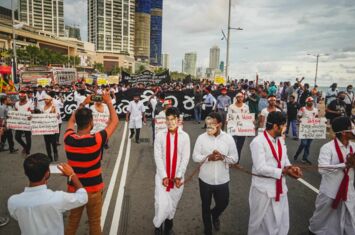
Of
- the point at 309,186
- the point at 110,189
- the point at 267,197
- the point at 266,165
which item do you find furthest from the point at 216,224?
the point at 309,186

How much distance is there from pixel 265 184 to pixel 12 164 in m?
7.33

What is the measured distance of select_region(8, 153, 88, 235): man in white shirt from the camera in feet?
7.68

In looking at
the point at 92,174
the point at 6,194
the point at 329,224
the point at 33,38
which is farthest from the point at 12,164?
the point at 33,38

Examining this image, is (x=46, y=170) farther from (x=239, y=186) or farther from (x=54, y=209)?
(x=239, y=186)

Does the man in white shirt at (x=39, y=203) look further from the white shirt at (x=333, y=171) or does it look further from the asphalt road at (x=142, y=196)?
the white shirt at (x=333, y=171)

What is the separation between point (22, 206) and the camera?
7.61 ft

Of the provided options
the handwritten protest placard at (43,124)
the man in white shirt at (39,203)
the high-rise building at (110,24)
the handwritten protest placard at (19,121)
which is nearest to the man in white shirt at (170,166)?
the man in white shirt at (39,203)

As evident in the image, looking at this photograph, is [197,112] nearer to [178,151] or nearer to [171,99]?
[171,99]

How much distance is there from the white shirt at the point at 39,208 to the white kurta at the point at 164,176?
157 centimetres

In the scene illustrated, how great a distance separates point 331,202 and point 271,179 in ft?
3.51

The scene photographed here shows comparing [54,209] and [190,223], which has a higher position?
[54,209]

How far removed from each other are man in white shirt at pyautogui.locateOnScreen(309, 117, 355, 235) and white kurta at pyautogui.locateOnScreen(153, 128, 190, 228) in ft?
6.34

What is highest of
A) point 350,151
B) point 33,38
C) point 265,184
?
point 33,38

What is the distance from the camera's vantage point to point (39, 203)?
92.9 inches
